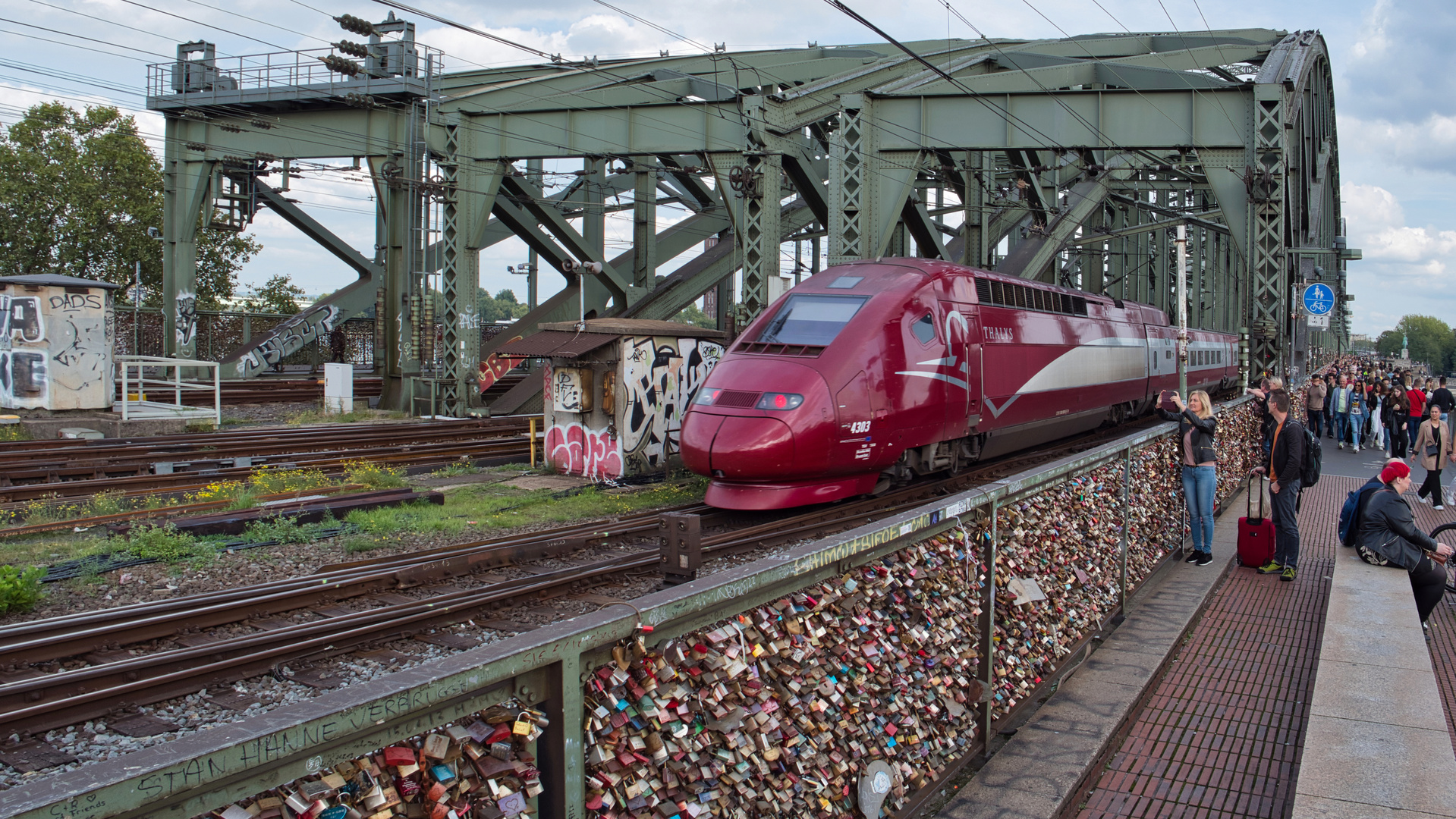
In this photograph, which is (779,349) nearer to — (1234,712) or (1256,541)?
(1256,541)

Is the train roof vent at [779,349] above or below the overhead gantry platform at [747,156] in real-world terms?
below

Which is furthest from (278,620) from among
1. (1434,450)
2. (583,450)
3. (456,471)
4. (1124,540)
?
(1434,450)

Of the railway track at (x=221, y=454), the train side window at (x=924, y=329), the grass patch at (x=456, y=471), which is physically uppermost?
the train side window at (x=924, y=329)

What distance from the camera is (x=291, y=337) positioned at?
3912cm

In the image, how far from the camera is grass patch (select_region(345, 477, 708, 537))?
39.1 feet

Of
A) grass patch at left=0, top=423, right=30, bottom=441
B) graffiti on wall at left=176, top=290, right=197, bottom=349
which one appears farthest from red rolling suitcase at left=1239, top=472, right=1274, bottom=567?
graffiti on wall at left=176, top=290, right=197, bottom=349

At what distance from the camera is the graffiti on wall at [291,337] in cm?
3759

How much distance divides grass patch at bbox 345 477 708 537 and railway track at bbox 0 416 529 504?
357 centimetres

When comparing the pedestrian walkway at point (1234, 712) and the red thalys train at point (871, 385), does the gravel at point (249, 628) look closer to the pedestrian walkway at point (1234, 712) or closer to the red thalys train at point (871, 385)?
the red thalys train at point (871, 385)

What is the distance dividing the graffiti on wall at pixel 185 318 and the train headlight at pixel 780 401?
29.8 metres

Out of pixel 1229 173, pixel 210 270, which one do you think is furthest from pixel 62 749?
pixel 210 270

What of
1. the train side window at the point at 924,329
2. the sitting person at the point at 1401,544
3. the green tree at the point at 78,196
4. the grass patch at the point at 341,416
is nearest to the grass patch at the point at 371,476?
the train side window at the point at 924,329

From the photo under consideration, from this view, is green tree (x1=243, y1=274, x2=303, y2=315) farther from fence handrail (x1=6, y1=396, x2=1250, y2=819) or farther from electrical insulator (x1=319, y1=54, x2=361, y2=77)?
fence handrail (x1=6, y1=396, x2=1250, y2=819)

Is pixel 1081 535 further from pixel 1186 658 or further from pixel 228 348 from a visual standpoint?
pixel 228 348
